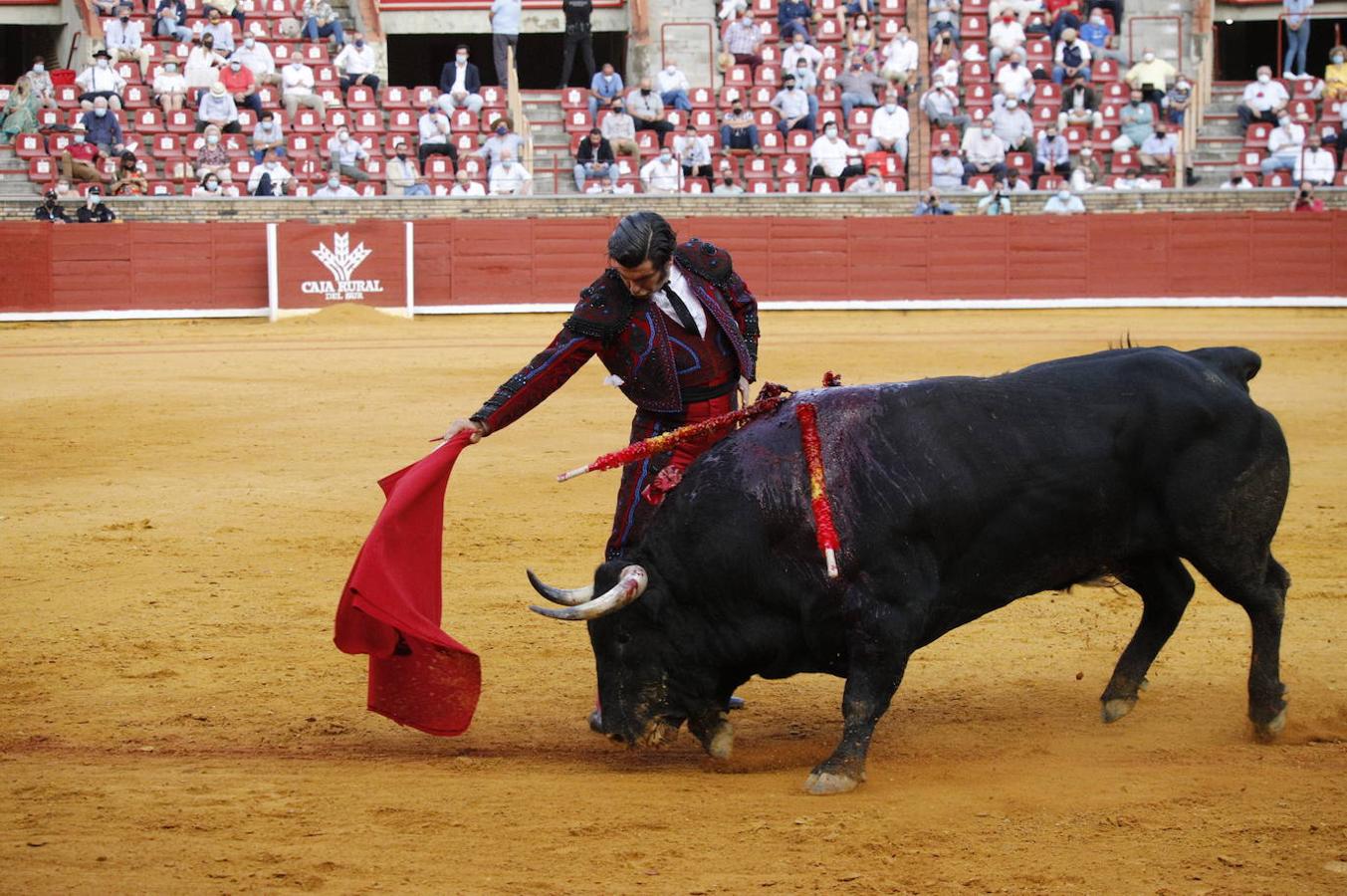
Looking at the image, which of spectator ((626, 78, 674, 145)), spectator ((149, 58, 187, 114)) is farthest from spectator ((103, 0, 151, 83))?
spectator ((626, 78, 674, 145))

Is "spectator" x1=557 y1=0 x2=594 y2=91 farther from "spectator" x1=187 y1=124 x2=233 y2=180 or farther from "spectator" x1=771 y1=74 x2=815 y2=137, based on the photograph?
"spectator" x1=187 y1=124 x2=233 y2=180

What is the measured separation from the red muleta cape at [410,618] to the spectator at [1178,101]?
20.4 meters

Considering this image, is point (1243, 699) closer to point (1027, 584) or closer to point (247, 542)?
point (1027, 584)

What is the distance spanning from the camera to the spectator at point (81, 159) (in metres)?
20.7

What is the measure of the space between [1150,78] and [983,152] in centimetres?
324

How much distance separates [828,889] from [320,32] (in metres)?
22.3

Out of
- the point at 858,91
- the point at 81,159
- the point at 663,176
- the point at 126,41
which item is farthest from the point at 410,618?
the point at 126,41

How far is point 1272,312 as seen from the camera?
20.8m

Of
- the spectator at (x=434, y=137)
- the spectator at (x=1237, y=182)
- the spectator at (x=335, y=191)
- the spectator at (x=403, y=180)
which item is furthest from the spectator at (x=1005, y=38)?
the spectator at (x=335, y=191)

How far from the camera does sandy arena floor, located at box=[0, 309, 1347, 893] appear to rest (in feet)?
11.9

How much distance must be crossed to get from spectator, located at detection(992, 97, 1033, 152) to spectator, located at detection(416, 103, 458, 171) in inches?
301

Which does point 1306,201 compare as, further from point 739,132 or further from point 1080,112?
point 739,132

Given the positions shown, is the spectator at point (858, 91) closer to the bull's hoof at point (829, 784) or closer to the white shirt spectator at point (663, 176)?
the white shirt spectator at point (663, 176)

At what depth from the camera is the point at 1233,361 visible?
15.6 feet
